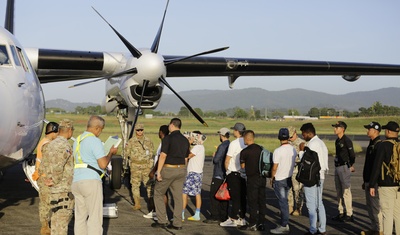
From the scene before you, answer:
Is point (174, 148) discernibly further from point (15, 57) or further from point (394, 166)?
point (394, 166)

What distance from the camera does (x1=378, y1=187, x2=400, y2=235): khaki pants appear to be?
6.89 m

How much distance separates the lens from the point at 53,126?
25.1 feet

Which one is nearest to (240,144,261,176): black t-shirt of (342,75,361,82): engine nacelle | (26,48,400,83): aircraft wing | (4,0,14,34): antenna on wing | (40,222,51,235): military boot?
(40,222,51,235): military boot

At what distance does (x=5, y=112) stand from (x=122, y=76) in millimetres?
5707

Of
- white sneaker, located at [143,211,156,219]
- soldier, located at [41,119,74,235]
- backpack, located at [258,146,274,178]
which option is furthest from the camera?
white sneaker, located at [143,211,156,219]

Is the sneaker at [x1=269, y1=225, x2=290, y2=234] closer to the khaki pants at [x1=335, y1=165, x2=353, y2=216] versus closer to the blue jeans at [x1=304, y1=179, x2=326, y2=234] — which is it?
the blue jeans at [x1=304, y1=179, x2=326, y2=234]

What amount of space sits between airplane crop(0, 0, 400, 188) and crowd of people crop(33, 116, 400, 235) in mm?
508

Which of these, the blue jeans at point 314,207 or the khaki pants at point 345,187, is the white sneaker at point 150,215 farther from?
the khaki pants at point 345,187

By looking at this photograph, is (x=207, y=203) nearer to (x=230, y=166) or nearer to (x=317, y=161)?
(x=230, y=166)

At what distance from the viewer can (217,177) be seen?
28.7ft

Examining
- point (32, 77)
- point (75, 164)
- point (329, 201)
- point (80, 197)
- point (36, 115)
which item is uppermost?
point (32, 77)

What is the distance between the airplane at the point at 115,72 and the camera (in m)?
6.97

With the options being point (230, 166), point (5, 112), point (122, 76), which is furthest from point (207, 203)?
point (5, 112)

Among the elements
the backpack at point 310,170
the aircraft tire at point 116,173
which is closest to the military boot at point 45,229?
the backpack at point 310,170
